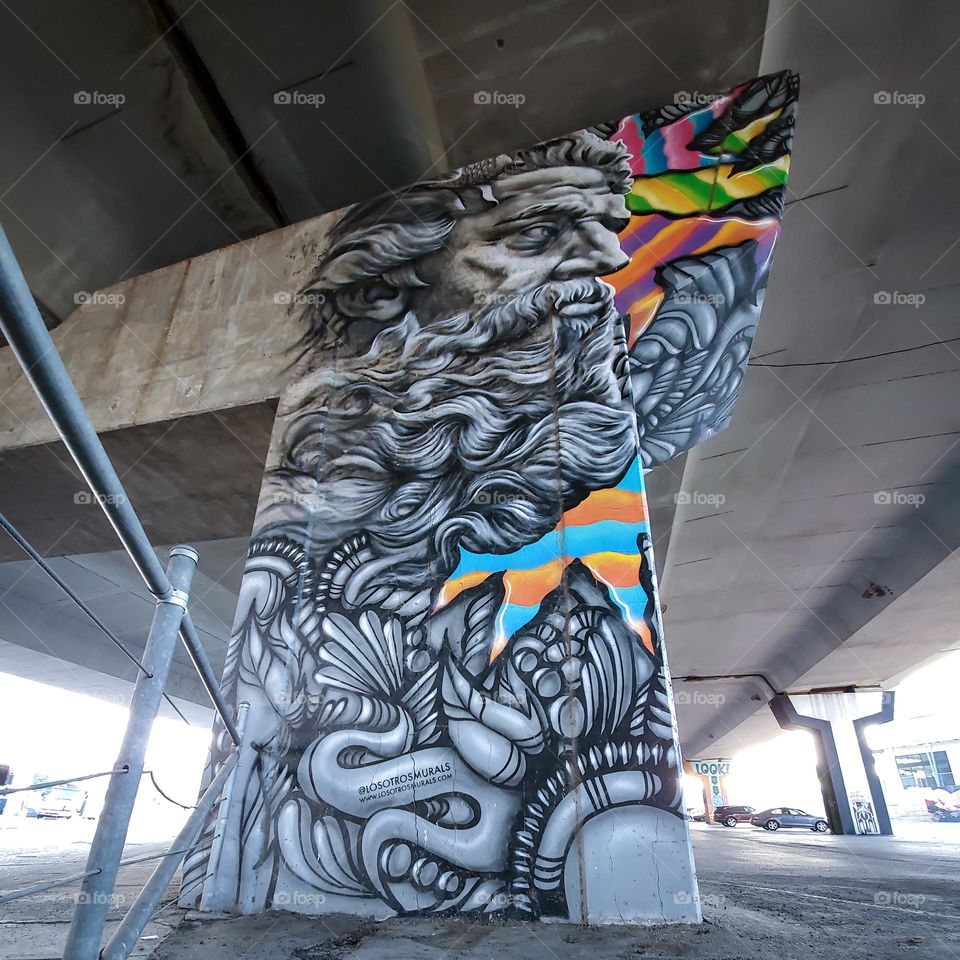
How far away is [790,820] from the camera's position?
82.0ft

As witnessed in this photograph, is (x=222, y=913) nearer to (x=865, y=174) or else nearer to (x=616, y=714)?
(x=616, y=714)

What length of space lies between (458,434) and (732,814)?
3490 cm

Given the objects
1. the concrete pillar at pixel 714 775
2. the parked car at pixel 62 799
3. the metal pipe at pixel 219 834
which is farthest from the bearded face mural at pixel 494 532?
the parked car at pixel 62 799

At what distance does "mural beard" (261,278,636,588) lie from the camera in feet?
12.1

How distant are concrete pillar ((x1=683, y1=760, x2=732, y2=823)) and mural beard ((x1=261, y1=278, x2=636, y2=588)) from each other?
1561 inches

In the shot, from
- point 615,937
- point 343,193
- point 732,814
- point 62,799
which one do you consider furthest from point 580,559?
point 62,799

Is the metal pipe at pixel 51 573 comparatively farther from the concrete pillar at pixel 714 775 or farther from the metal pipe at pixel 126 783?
the concrete pillar at pixel 714 775

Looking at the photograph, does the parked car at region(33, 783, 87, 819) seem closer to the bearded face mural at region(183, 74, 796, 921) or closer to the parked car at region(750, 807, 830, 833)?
the parked car at region(750, 807, 830, 833)

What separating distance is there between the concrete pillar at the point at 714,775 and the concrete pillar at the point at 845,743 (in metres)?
18.5

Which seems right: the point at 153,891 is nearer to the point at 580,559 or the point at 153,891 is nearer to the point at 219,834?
the point at 219,834

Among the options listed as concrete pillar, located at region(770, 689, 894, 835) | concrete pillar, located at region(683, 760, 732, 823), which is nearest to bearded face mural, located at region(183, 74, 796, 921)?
concrete pillar, located at region(770, 689, 894, 835)

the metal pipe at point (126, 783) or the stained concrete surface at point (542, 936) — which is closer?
the metal pipe at point (126, 783)

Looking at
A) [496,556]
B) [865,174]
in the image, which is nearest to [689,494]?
[865,174]

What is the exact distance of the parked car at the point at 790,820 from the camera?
2445cm
